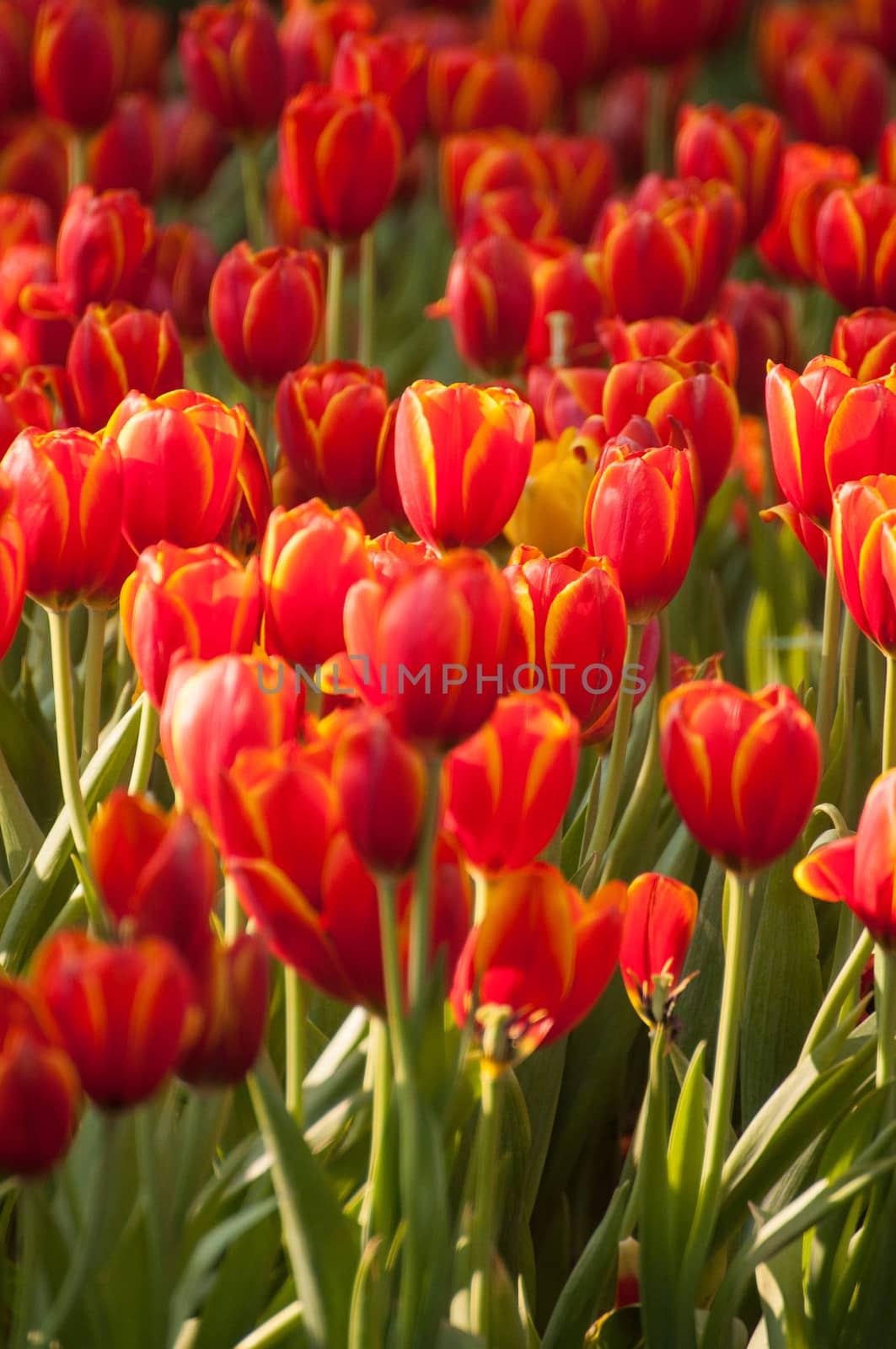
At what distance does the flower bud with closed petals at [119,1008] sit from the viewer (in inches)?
18.4

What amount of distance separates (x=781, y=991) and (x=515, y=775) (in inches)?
12.0

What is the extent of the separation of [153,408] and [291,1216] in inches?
15.4

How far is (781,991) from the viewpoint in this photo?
80 cm

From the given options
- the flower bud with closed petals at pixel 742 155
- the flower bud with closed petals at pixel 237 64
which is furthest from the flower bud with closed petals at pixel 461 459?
the flower bud with closed petals at pixel 237 64

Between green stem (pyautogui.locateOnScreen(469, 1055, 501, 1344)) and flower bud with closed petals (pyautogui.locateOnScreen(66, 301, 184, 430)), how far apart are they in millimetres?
574

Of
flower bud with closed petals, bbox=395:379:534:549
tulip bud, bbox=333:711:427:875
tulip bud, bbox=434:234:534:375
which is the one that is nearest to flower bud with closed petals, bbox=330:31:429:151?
tulip bud, bbox=434:234:534:375

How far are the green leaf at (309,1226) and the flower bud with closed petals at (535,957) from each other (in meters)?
0.07

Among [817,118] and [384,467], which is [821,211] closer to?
[384,467]

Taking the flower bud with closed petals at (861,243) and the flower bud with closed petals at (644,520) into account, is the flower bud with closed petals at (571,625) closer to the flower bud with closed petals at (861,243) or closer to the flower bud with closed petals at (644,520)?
the flower bud with closed petals at (644,520)

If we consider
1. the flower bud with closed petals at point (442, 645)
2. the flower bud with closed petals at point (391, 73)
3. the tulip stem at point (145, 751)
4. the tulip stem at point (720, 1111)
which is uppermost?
the flower bud with closed petals at point (391, 73)

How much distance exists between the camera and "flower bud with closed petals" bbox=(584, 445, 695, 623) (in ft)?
2.51

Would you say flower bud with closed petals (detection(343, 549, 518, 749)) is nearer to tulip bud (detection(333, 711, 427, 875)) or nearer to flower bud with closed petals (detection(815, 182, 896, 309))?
tulip bud (detection(333, 711, 427, 875))

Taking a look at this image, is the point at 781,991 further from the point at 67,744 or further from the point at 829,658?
the point at 67,744

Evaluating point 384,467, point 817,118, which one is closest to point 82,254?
point 384,467
